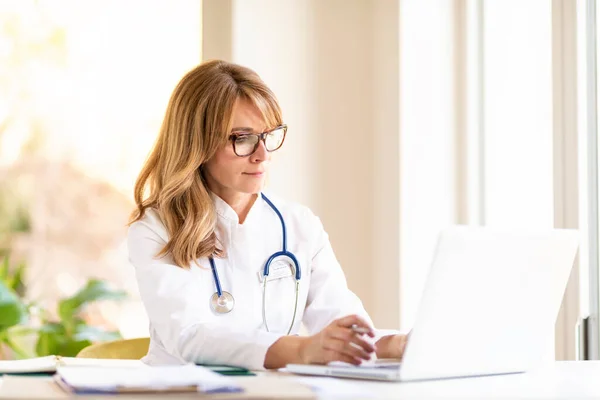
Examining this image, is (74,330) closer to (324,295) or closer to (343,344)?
(324,295)

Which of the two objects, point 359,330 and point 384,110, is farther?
point 384,110

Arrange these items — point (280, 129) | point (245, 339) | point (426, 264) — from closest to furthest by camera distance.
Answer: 1. point (245, 339)
2. point (280, 129)
3. point (426, 264)

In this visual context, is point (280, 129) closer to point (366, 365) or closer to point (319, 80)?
point (366, 365)

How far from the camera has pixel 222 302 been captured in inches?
78.0

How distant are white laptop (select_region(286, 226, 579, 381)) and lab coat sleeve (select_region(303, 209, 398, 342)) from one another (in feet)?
1.93

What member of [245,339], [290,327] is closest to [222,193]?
[290,327]

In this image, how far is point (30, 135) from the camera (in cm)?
387

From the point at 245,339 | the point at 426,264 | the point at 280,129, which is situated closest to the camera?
the point at 245,339

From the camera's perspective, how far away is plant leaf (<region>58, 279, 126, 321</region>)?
3.56 metres

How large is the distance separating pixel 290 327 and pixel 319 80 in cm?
150

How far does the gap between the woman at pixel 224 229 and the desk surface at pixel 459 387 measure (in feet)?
1.22

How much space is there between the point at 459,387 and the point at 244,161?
0.87 meters

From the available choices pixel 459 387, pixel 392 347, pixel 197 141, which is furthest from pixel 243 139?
pixel 459 387

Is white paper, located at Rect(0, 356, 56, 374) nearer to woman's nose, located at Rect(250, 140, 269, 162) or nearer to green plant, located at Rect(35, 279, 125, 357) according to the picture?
woman's nose, located at Rect(250, 140, 269, 162)
